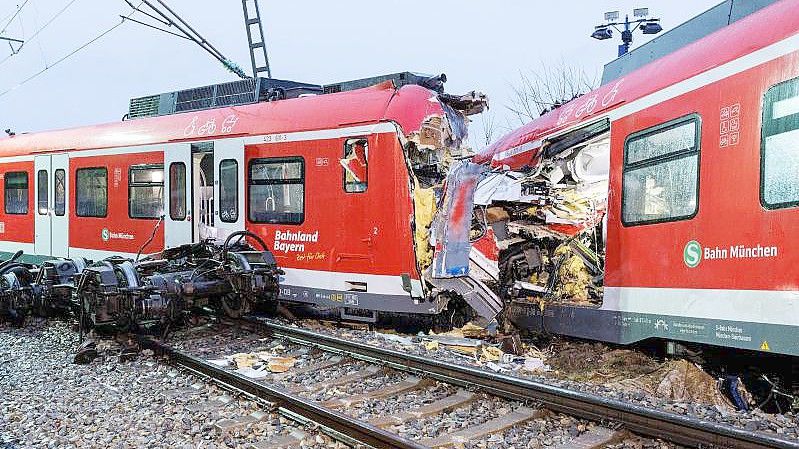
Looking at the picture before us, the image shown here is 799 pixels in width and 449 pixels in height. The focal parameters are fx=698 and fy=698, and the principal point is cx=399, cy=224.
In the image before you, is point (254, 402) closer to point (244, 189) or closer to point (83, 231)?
point (244, 189)

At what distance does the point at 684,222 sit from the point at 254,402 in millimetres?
3805

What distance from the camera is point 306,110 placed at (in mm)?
9195

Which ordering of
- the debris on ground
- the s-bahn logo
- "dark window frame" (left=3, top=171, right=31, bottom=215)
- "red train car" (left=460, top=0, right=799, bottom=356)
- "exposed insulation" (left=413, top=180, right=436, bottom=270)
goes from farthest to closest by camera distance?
"dark window frame" (left=3, top=171, right=31, bottom=215)
"exposed insulation" (left=413, top=180, right=436, bottom=270)
the debris on ground
the s-bahn logo
"red train car" (left=460, top=0, right=799, bottom=356)

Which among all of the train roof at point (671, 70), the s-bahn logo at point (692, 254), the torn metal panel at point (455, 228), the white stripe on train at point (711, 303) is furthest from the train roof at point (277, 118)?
the s-bahn logo at point (692, 254)

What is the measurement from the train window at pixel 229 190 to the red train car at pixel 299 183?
0.02 meters

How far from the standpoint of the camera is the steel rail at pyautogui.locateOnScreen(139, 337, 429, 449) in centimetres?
448

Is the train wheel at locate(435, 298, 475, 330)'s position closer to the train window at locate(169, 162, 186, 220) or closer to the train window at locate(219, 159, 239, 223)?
the train window at locate(219, 159, 239, 223)

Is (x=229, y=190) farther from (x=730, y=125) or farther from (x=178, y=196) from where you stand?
(x=730, y=125)

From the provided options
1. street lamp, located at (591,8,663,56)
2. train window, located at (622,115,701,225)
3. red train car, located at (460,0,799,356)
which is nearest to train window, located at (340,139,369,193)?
red train car, located at (460,0,799,356)

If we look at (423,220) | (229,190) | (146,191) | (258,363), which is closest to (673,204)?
(423,220)

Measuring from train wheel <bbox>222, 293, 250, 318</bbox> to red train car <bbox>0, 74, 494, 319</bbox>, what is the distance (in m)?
0.52

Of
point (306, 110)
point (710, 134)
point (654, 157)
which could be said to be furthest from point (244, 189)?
point (710, 134)

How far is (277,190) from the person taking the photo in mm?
9344

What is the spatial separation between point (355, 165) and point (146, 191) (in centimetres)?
400
